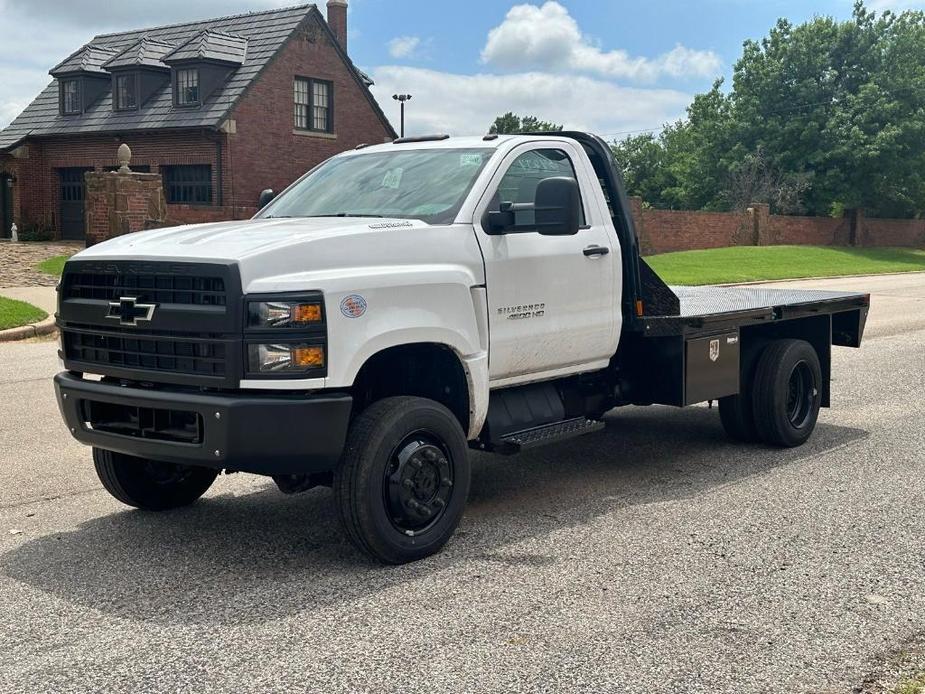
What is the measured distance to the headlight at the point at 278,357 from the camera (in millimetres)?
4902

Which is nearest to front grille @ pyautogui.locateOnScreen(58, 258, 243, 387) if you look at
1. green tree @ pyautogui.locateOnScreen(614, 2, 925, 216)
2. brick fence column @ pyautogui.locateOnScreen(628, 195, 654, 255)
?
brick fence column @ pyautogui.locateOnScreen(628, 195, 654, 255)

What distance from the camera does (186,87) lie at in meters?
37.3

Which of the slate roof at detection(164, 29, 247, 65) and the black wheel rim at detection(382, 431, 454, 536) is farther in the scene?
the slate roof at detection(164, 29, 247, 65)

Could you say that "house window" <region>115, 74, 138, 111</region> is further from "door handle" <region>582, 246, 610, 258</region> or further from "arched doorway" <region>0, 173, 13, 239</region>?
"door handle" <region>582, 246, 610, 258</region>

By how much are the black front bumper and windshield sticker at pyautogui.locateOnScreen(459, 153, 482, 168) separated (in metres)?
1.88

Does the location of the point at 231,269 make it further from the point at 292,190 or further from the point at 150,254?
the point at 292,190

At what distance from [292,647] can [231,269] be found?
1.65 metres

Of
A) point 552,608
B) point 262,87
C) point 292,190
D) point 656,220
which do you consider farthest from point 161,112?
point 552,608

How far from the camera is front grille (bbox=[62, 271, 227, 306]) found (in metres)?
5.00

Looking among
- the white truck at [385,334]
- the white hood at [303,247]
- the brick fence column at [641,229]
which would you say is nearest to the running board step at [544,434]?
the white truck at [385,334]

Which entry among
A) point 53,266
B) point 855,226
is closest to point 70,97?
point 53,266

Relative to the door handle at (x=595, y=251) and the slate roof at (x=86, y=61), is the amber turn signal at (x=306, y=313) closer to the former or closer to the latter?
the door handle at (x=595, y=251)

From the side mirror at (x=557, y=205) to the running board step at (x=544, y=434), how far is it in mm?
1146

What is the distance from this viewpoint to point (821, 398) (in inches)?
337
